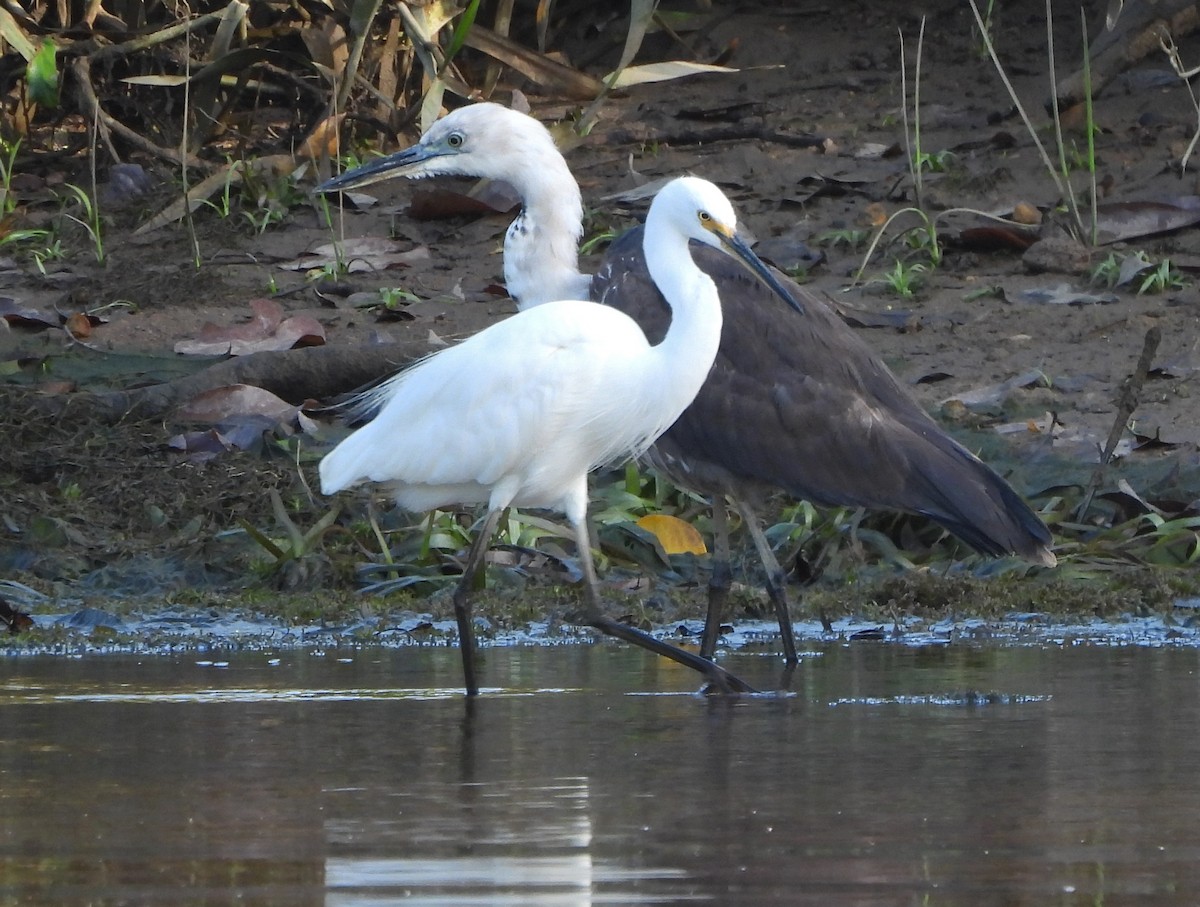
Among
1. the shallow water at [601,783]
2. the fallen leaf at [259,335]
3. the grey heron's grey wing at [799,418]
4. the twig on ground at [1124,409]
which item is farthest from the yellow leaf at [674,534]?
the fallen leaf at [259,335]

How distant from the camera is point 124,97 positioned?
39.6 feet

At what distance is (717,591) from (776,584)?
22 cm

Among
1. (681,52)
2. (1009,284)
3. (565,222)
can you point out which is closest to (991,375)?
(1009,284)

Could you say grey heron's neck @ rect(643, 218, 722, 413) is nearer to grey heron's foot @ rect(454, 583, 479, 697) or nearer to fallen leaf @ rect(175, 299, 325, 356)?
grey heron's foot @ rect(454, 583, 479, 697)

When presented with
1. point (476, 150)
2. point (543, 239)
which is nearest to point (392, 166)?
point (476, 150)

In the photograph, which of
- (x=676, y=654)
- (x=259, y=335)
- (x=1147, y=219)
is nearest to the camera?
(x=676, y=654)

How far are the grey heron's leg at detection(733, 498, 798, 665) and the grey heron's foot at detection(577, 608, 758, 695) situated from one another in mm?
341

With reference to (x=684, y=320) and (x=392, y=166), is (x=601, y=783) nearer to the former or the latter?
(x=684, y=320)

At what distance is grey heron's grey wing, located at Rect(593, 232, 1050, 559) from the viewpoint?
6883 millimetres

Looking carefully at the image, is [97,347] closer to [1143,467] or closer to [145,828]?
[1143,467]

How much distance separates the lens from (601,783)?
4266 millimetres

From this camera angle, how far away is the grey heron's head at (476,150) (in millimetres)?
7770

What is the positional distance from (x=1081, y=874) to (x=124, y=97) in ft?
31.8

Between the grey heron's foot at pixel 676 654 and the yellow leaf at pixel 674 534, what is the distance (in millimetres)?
1338
